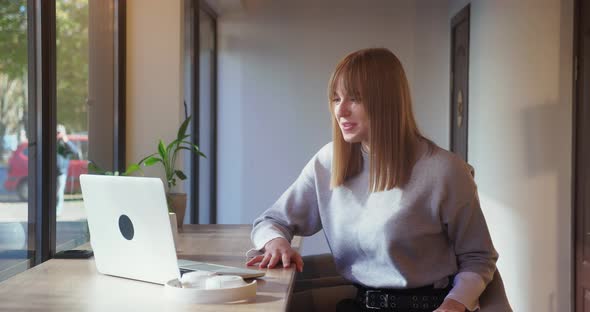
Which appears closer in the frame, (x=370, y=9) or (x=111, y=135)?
(x=111, y=135)

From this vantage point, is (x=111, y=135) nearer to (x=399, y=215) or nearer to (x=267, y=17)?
(x=399, y=215)

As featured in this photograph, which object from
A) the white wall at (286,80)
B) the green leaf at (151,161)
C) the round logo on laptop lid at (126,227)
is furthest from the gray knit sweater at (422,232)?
the white wall at (286,80)

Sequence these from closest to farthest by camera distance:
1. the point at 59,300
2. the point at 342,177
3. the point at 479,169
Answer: the point at 59,300 → the point at 342,177 → the point at 479,169

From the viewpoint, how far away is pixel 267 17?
6.48m

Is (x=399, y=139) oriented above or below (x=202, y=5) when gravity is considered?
below

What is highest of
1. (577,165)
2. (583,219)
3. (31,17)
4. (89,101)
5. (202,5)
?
(202,5)

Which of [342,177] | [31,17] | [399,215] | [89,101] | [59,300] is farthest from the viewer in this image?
[89,101]

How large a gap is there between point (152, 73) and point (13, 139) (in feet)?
4.76

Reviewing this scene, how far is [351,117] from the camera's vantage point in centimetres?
194

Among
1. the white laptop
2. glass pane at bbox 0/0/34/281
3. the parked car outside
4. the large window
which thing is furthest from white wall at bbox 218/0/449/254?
the white laptop

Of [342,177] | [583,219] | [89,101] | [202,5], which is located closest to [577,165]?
[583,219]

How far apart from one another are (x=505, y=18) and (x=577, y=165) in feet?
3.53

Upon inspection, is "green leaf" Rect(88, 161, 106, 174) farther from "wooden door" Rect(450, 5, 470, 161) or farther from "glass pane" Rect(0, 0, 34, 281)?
"wooden door" Rect(450, 5, 470, 161)

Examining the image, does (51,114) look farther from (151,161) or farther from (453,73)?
(453,73)
